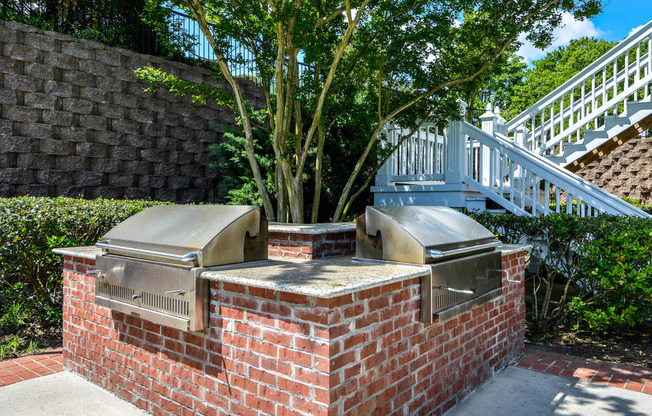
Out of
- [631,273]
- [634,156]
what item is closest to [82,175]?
[631,273]

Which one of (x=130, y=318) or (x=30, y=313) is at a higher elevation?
(x=130, y=318)

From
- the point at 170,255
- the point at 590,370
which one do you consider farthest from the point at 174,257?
the point at 590,370

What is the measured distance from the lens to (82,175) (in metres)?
6.21

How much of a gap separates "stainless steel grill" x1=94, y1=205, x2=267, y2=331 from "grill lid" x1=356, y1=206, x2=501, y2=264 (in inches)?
28.1

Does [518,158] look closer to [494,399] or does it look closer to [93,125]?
[494,399]

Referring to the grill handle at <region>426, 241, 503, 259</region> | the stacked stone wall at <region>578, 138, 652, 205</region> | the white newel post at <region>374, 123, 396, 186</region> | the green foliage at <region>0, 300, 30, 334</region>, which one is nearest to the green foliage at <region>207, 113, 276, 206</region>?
the white newel post at <region>374, 123, 396, 186</region>

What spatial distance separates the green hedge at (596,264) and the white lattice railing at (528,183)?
2.92ft

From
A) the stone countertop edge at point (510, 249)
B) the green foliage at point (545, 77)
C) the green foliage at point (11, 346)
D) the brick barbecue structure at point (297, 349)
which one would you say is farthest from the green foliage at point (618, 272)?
the green foliage at point (545, 77)

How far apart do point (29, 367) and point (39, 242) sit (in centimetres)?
119

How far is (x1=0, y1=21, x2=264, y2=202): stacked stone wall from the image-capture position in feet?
18.5

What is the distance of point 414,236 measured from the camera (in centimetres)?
273

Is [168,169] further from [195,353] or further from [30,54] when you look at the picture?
Result: [195,353]

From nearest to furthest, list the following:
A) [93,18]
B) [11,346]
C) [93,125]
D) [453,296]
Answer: [453,296], [11,346], [93,125], [93,18]

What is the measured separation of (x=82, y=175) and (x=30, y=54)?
1618mm
